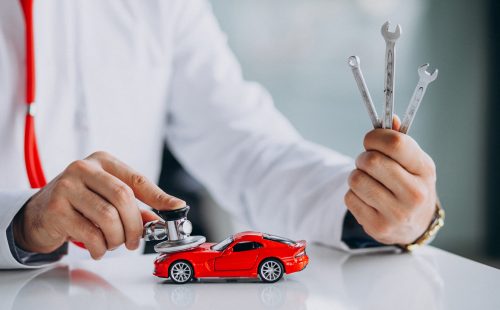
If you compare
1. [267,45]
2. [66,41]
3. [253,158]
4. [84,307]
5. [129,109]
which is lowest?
[84,307]

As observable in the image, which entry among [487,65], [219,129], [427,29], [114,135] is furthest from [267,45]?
[114,135]

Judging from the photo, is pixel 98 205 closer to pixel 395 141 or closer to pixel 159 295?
pixel 159 295

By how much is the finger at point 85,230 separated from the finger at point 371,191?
Result: 307 millimetres

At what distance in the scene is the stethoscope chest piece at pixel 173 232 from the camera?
631 millimetres

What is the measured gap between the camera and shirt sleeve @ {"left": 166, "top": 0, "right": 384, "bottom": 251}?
3.30 feet

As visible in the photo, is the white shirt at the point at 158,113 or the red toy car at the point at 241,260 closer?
the red toy car at the point at 241,260

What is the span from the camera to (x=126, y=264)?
76 centimetres

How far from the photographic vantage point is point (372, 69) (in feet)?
8.16

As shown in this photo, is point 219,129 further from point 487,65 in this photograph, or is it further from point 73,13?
point 487,65

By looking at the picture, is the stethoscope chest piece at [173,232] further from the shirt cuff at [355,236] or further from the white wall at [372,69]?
the white wall at [372,69]

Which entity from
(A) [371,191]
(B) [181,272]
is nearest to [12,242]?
(B) [181,272]

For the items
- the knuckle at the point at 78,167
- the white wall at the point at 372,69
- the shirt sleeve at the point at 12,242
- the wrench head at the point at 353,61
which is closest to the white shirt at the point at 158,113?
the shirt sleeve at the point at 12,242

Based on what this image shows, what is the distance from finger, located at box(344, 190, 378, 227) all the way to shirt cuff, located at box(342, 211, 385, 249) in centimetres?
8

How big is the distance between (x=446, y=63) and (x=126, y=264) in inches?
85.1
